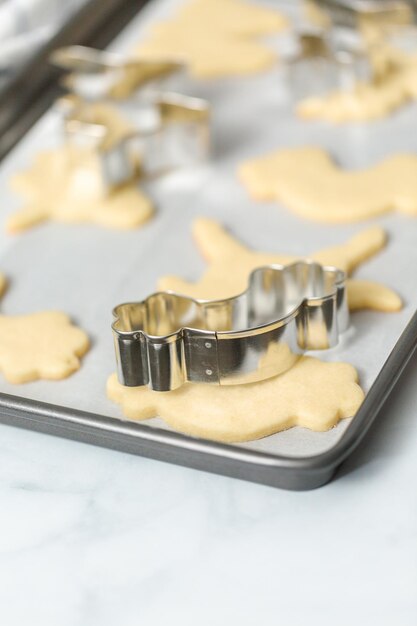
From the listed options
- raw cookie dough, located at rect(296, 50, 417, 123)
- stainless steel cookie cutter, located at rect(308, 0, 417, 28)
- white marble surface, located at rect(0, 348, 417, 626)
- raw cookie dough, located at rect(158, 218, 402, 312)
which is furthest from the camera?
stainless steel cookie cutter, located at rect(308, 0, 417, 28)

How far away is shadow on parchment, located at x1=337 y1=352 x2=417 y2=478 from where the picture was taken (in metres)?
0.88

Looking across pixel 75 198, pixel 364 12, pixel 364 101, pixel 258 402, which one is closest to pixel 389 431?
pixel 258 402

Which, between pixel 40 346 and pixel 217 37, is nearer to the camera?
pixel 40 346

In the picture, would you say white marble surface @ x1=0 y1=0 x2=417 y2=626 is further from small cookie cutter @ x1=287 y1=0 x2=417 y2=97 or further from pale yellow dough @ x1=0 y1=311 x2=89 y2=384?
small cookie cutter @ x1=287 y1=0 x2=417 y2=97

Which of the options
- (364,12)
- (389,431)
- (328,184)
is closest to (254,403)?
(389,431)

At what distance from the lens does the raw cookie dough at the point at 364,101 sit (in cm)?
148

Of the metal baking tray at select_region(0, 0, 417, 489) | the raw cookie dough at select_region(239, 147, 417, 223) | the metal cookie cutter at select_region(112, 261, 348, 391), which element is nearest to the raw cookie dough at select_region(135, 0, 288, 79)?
the metal baking tray at select_region(0, 0, 417, 489)

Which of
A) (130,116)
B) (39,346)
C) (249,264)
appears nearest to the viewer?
(39,346)

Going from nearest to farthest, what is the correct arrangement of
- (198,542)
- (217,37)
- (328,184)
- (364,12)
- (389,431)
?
(198,542) < (389,431) < (328,184) < (364,12) < (217,37)

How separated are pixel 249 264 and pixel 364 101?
1.57 feet

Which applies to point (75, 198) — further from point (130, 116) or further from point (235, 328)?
point (235, 328)

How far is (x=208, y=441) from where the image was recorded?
2.73 feet

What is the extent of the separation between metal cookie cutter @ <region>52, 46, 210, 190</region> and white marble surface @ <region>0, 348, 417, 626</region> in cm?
55

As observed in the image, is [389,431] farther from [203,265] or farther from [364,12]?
[364,12]
